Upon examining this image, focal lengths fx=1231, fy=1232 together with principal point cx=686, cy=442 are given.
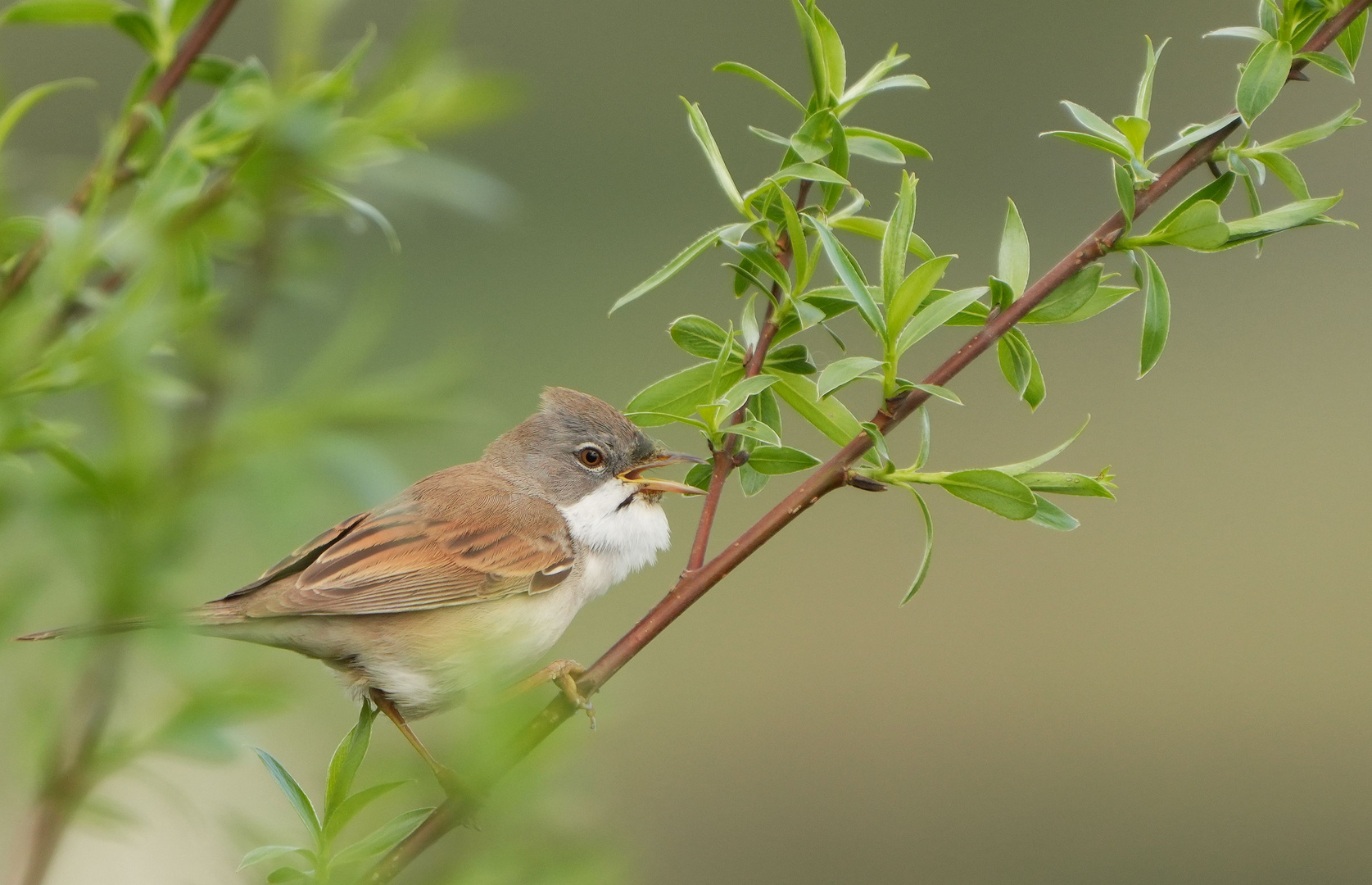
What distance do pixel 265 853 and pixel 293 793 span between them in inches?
5.1

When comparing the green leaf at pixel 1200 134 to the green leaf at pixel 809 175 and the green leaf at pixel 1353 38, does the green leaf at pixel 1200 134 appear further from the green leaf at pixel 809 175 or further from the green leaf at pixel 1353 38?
the green leaf at pixel 809 175

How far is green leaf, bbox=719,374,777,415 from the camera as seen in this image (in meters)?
1.19

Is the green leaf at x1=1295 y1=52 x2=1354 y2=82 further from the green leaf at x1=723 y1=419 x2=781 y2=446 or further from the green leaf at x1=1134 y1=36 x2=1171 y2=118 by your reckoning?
the green leaf at x1=723 y1=419 x2=781 y2=446

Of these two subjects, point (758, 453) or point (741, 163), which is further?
point (741, 163)

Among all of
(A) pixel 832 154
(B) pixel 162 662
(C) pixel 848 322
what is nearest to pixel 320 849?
(B) pixel 162 662

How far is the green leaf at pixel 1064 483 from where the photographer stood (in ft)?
3.97

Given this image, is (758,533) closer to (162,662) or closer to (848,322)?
(162,662)

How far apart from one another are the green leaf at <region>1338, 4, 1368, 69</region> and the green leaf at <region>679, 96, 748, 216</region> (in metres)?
0.60

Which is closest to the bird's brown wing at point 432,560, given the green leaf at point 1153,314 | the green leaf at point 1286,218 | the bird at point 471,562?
the bird at point 471,562

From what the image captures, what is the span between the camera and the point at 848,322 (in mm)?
7320

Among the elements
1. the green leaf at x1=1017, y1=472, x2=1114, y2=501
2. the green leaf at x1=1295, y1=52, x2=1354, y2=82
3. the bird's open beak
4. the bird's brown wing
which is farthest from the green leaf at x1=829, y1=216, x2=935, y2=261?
the bird's brown wing

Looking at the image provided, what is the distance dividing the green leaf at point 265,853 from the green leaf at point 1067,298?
830 mm

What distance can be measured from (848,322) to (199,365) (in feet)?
22.0

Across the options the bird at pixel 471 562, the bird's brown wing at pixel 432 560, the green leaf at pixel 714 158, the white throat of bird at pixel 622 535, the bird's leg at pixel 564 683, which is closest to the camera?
the bird's leg at pixel 564 683
